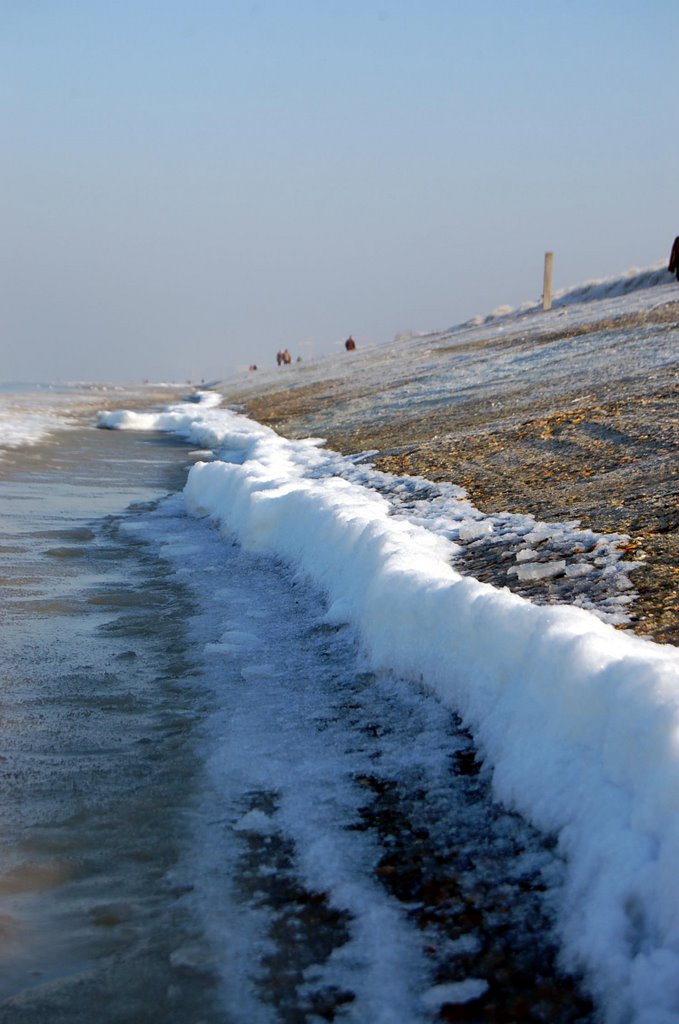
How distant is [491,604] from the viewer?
4453mm

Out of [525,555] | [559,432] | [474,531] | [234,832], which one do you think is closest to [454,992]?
[234,832]

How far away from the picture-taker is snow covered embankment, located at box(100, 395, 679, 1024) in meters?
2.50

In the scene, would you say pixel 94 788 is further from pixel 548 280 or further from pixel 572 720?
pixel 548 280

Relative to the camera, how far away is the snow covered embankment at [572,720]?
2.50 metres

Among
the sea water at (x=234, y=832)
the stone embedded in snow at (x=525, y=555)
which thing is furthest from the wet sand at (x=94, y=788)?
the stone embedded in snow at (x=525, y=555)

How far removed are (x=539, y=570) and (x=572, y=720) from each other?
2.33m

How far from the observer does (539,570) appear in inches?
224

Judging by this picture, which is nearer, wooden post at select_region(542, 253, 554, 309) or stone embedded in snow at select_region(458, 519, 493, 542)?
stone embedded in snow at select_region(458, 519, 493, 542)

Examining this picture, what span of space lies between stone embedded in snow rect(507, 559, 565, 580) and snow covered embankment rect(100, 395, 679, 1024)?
379 millimetres

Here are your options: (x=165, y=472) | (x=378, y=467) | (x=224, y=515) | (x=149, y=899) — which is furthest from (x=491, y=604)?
(x=165, y=472)

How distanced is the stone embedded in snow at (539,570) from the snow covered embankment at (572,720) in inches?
14.9

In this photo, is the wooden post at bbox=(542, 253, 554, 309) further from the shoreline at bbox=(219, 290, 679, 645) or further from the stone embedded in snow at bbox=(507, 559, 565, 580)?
the stone embedded in snow at bbox=(507, 559, 565, 580)

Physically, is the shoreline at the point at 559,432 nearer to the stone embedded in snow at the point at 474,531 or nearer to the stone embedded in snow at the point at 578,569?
the stone embedded in snow at the point at 578,569

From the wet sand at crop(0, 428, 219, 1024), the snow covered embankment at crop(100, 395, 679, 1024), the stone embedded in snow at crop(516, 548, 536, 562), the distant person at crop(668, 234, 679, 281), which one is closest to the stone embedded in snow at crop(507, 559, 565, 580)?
the stone embedded in snow at crop(516, 548, 536, 562)
